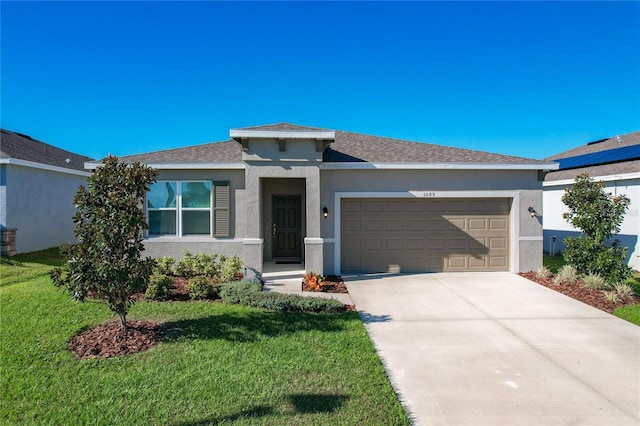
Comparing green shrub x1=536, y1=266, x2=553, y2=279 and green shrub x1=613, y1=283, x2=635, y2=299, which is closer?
green shrub x1=613, y1=283, x2=635, y2=299

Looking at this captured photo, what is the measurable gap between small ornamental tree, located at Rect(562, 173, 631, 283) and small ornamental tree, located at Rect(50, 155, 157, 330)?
10004 millimetres

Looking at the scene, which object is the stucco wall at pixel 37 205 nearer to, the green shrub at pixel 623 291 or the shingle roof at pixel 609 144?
the green shrub at pixel 623 291

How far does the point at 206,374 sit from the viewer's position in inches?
160

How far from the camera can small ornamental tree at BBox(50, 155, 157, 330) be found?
4863mm

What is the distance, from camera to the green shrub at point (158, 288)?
7258 millimetres

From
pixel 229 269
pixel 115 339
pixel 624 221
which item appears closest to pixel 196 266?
pixel 229 269

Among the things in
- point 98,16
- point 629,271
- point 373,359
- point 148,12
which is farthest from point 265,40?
point 629,271

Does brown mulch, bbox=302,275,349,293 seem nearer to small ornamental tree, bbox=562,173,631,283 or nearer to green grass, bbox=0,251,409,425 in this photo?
green grass, bbox=0,251,409,425

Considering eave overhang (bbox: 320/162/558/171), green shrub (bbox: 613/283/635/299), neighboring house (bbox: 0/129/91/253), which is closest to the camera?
green shrub (bbox: 613/283/635/299)

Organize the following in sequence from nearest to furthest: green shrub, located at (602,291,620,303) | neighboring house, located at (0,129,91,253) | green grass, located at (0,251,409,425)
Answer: green grass, located at (0,251,409,425)
green shrub, located at (602,291,620,303)
neighboring house, located at (0,129,91,253)

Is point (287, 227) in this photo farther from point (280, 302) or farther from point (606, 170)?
point (606, 170)

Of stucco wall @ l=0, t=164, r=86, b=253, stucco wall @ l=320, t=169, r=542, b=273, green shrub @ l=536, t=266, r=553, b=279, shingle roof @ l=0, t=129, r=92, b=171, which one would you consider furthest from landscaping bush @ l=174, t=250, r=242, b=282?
A: green shrub @ l=536, t=266, r=553, b=279

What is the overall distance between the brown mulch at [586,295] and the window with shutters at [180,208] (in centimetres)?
944

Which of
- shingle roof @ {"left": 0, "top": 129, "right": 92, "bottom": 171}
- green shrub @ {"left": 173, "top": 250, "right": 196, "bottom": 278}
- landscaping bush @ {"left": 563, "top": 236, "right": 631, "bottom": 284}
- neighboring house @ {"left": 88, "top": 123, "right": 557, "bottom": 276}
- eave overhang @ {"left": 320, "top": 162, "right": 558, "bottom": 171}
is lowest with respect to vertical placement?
green shrub @ {"left": 173, "top": 250, "right": 196, "bottom": 278}
